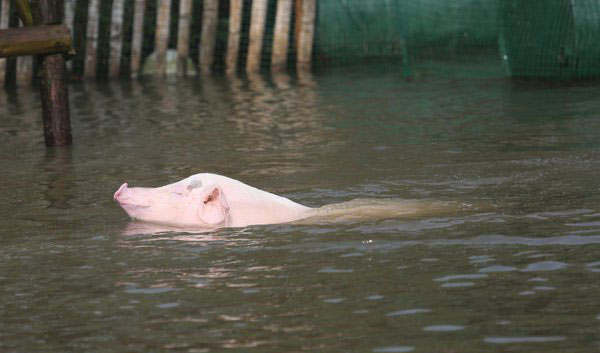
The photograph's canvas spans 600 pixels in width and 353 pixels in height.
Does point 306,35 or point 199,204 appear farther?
point 306,35

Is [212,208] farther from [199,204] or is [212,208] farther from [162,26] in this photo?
[162,26]

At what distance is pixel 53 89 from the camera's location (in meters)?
13.1

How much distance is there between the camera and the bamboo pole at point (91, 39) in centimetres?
2125

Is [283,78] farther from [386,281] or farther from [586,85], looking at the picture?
[386,281]

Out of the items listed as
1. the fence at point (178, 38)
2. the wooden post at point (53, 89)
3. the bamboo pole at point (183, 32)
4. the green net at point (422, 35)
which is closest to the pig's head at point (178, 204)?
the wooden post at point (53, 89)

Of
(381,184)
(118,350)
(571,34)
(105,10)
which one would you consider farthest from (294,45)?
(118,350)

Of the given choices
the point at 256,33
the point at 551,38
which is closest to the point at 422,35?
the point at 551,38

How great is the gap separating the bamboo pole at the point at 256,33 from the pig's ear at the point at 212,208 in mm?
14066

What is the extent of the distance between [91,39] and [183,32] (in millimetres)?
1687

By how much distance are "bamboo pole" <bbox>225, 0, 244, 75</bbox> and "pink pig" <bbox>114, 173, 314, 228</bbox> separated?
45.6 feet

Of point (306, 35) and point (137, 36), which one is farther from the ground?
point (306, 35)

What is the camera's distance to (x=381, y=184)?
9.93 m

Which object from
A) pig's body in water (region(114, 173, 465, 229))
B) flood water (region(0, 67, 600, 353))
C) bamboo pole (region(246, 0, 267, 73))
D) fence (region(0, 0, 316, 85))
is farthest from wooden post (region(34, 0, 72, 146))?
bamboo pole (region(246, 0, 267, 73))

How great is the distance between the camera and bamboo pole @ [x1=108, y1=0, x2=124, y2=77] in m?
21.5
